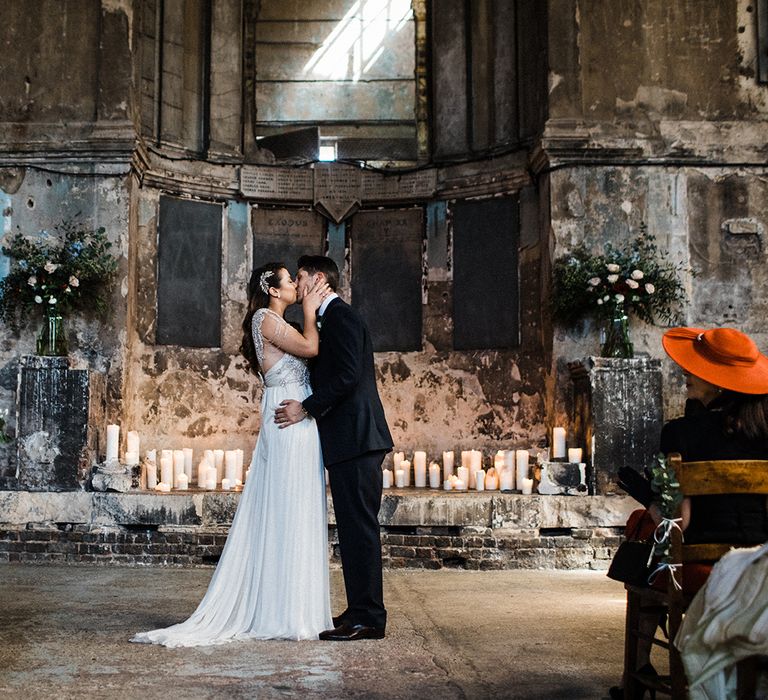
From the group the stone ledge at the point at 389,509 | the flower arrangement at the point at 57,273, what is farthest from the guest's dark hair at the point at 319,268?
the flower arrangement at the point at 57,273

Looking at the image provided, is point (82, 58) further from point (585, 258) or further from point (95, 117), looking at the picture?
point (585, 258)

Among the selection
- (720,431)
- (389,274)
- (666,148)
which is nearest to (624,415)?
(666,148)

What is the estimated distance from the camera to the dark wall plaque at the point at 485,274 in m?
9.62

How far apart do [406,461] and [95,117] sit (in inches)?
166

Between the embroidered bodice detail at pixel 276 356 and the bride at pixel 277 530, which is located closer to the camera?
the bride at pixel 277 530

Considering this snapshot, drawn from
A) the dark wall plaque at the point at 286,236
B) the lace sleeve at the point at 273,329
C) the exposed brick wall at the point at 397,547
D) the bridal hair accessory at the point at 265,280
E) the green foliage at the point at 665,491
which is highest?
the dark wall plaque at the point at 286,236

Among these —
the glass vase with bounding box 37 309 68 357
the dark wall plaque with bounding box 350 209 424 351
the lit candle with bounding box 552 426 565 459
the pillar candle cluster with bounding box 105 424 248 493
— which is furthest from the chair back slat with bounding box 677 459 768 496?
the dark wall plaque with bounding box 350 209 424 351

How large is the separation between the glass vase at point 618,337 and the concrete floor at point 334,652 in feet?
8.38

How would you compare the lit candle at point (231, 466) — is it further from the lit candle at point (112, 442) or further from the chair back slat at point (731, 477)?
the chair back slat at point (731, 477)

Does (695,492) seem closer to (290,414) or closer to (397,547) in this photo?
(290,414)

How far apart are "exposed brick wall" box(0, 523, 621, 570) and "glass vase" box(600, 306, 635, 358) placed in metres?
1.46

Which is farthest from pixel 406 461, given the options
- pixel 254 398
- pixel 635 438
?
pixel 635 438

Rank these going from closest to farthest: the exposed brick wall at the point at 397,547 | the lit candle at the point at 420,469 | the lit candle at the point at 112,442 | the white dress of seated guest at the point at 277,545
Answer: the white dress of seated guest at the point at 277,545
the exposed brick wall at the point at 397,547
the lit candle at the point at 112,442
the lit candle at the point at 420,469

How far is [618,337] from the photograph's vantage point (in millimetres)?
8070
